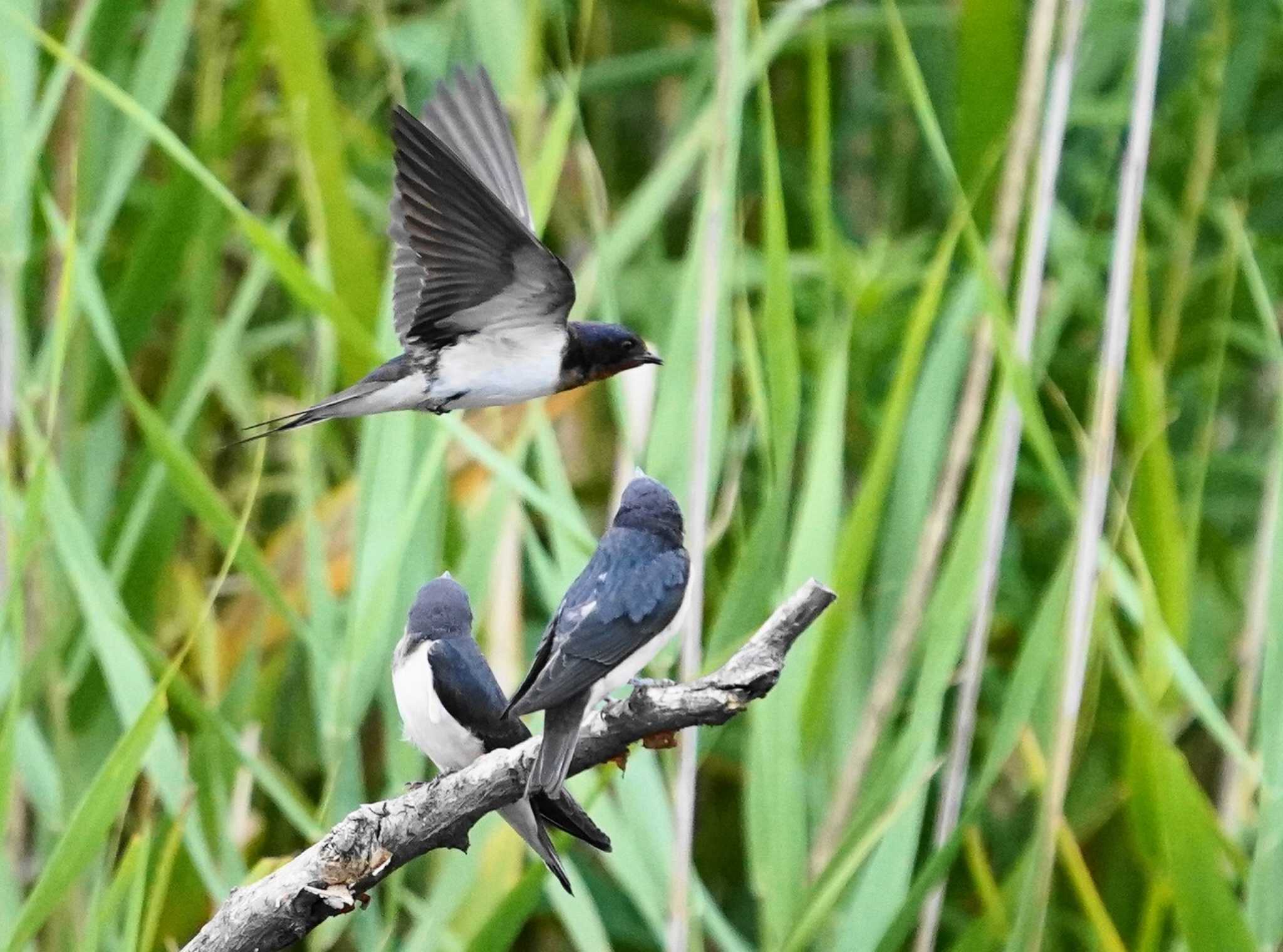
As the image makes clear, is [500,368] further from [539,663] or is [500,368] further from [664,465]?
[664,465]

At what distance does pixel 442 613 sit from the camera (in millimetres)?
440

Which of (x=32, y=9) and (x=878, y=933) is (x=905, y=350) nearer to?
(x=878, y=933)

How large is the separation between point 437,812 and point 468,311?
16 centimetres

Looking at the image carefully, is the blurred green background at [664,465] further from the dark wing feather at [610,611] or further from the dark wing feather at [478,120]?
the dark wing feather at [610,611]

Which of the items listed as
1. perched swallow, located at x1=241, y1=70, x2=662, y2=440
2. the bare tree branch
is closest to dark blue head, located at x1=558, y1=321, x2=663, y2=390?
perched swallow, located at x1=241, y1=70, x2=662, y2=440

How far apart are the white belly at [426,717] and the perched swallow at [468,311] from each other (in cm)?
8

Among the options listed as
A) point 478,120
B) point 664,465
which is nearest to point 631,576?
point 478,120

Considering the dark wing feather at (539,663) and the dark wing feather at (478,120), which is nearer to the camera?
the dark wing feather at (539,663)

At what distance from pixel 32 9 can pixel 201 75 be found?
0.68 m

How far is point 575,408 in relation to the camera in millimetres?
1652

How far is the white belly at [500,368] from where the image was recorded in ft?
1.34

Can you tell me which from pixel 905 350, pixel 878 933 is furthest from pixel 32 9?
pixel 878 933

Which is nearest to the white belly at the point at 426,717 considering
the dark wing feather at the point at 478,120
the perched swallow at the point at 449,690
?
the perched swallow at the point at 449,690

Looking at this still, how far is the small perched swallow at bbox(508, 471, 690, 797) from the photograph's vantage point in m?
0.36
